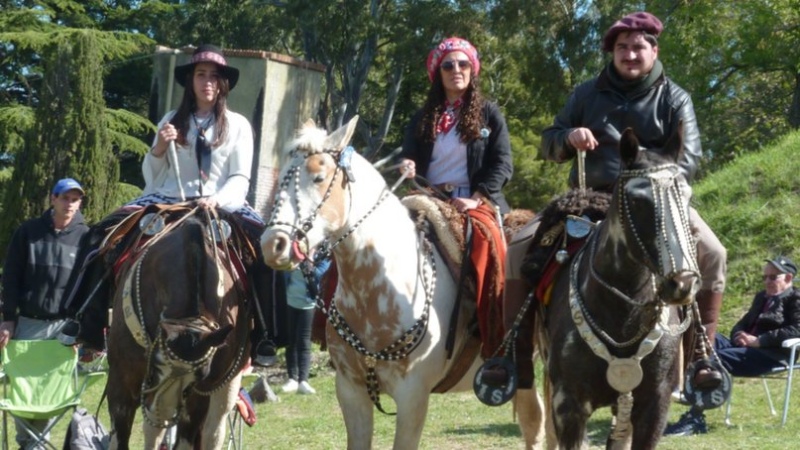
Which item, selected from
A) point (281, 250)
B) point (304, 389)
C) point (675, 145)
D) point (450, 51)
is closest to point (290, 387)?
point (304, 389)

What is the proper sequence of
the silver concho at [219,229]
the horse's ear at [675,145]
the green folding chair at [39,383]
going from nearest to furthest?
the horse's ear at [675,145], the silver concho at [219,229], the green folding chair at [39,383]

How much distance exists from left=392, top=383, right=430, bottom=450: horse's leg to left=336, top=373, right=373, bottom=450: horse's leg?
18 centimetres

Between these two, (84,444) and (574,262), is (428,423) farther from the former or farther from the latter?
(574,262)

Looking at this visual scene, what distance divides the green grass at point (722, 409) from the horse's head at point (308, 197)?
481 cm

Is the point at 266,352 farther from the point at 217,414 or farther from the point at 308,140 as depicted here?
the point at 308,140

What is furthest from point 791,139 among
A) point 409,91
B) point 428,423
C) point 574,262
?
point 409,91

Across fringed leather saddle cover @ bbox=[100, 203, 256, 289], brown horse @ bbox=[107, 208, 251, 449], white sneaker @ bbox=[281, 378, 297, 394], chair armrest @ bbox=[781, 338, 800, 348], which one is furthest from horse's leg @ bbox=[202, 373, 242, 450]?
white sneaker @ bbox=[281, 378, 297, 394]

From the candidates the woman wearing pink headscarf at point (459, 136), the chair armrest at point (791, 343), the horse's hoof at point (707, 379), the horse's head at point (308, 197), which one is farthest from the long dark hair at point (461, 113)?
the chair armrest at point (791, 343)

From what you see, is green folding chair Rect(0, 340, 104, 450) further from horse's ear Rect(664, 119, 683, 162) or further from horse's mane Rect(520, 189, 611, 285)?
horse's ear Rect(664, 119, 683, 162)

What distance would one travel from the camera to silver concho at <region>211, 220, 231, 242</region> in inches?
294

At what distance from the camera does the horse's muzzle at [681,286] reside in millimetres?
5098

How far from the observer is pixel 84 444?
9.36m

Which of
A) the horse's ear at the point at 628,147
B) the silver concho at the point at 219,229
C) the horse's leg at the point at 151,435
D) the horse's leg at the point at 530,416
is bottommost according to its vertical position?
the horse's leg at the point at 151,435

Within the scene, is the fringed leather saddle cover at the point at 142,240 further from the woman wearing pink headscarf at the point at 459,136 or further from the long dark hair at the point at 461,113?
the long dark hair at the point at 461,113
